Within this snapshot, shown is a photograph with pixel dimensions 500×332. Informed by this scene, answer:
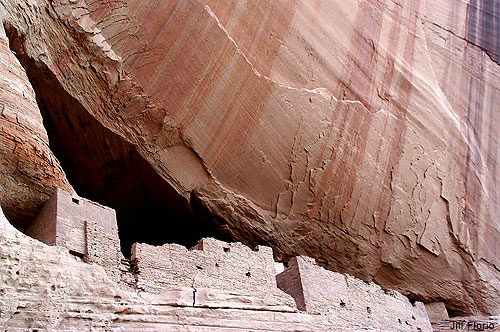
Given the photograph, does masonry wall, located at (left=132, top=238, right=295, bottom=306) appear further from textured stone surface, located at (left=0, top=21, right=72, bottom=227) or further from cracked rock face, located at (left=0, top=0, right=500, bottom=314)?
cracked rock face, located at (left=0, top=0, right=500, bottom=314)

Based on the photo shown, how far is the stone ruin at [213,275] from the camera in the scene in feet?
20.6

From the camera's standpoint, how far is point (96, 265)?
6.01 meters

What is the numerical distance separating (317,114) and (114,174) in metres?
3.33

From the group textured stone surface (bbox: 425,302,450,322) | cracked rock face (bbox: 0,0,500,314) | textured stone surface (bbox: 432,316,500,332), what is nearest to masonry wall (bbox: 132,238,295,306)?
cracked rock face (bbox: 0,0,500,314)

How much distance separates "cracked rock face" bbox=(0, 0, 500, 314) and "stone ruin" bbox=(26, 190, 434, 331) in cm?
62

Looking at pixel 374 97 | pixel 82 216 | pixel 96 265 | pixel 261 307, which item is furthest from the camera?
pixel 374 97

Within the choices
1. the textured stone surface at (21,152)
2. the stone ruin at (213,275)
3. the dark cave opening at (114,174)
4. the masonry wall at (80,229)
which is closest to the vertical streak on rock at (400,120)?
the stone ruin at (213,275)

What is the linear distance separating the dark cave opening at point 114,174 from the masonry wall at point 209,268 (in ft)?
7.01

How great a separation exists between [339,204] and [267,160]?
1649 mm

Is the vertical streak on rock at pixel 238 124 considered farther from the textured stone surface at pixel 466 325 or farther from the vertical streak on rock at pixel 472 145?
the textured stone surface at pixel 466 325

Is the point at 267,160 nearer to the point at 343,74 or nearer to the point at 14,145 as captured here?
the point at 343,74

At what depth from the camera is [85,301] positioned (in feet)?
18.3

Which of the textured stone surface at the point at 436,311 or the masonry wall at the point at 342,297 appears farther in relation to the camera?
the textured stone surface at the point at 436,311

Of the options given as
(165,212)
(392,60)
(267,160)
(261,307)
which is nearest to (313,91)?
(267,160)
